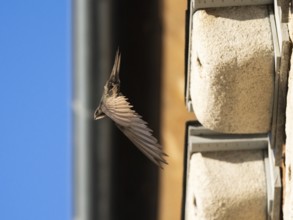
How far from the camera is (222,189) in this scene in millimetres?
2270

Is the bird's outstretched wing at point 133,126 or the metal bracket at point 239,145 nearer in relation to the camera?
the bird's outstretched wing at point 133,126

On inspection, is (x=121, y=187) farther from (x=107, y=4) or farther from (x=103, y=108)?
(x=107, y=4)

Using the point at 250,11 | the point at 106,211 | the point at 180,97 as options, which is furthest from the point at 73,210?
the point at 180,97

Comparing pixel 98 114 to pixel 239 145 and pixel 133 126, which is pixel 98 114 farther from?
pixel 239 145

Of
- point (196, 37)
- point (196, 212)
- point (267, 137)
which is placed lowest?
point (196, 212)

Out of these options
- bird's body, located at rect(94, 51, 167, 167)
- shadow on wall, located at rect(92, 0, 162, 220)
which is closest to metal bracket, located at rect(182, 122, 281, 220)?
shadow on wall, located at rect(92, 0, 162, 220)

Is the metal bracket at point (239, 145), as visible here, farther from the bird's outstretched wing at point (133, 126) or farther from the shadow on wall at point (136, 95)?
the bird's outstretched wing at point (133, 126)

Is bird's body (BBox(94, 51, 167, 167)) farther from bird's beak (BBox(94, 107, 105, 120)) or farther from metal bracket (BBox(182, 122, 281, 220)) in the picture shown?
metal bracket (BBox(182, 122, 281, 220))

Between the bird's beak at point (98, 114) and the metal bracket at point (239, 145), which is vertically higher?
the bird's beak at point (98, 114)

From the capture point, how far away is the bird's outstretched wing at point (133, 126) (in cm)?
195

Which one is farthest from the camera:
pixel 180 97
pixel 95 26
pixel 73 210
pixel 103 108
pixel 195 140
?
pixel 180 97

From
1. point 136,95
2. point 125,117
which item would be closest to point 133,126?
point 125,117

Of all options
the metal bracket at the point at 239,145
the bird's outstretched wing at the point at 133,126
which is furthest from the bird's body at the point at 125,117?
the metal bracket at the point at 239,145

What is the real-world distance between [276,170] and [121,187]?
1.14ft
